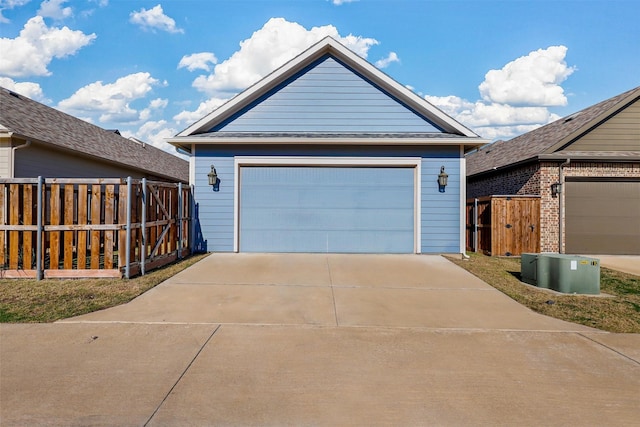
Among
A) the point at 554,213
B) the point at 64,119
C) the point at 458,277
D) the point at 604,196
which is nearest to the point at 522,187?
the point at 554,213

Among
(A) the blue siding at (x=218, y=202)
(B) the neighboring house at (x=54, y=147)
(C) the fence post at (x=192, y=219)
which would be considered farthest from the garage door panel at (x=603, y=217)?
(B) the neighboring house at (x=54, y=147)

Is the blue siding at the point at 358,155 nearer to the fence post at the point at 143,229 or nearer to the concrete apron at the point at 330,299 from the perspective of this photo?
the concrete apron at the point at 330,299

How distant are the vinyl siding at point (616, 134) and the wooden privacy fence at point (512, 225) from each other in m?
2.62

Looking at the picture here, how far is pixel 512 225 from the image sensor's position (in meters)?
11.9

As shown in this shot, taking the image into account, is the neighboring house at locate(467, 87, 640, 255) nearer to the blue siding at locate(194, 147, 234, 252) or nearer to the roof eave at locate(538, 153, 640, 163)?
the roof eave at locate(538, 153, 640, 163)

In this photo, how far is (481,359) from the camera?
3959 mm

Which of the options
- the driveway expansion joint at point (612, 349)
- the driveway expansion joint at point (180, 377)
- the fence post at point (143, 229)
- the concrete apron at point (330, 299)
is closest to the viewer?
the driveway expansion joint at point (180, 377)

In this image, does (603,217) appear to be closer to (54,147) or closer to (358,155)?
(358,155)

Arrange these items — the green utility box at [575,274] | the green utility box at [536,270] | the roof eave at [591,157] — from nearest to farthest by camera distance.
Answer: the green utility box at [575,274]
the green utility box at [536,270]
the roof eave at [591,157]

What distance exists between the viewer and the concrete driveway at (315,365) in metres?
2.95

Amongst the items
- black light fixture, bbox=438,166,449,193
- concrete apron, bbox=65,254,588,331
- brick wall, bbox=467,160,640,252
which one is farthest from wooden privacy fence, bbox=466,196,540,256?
concrete apron, bbox=65,254,588,331

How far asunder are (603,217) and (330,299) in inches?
442

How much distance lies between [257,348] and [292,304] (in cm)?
174

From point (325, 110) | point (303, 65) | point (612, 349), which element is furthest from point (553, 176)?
point (612, 349)
